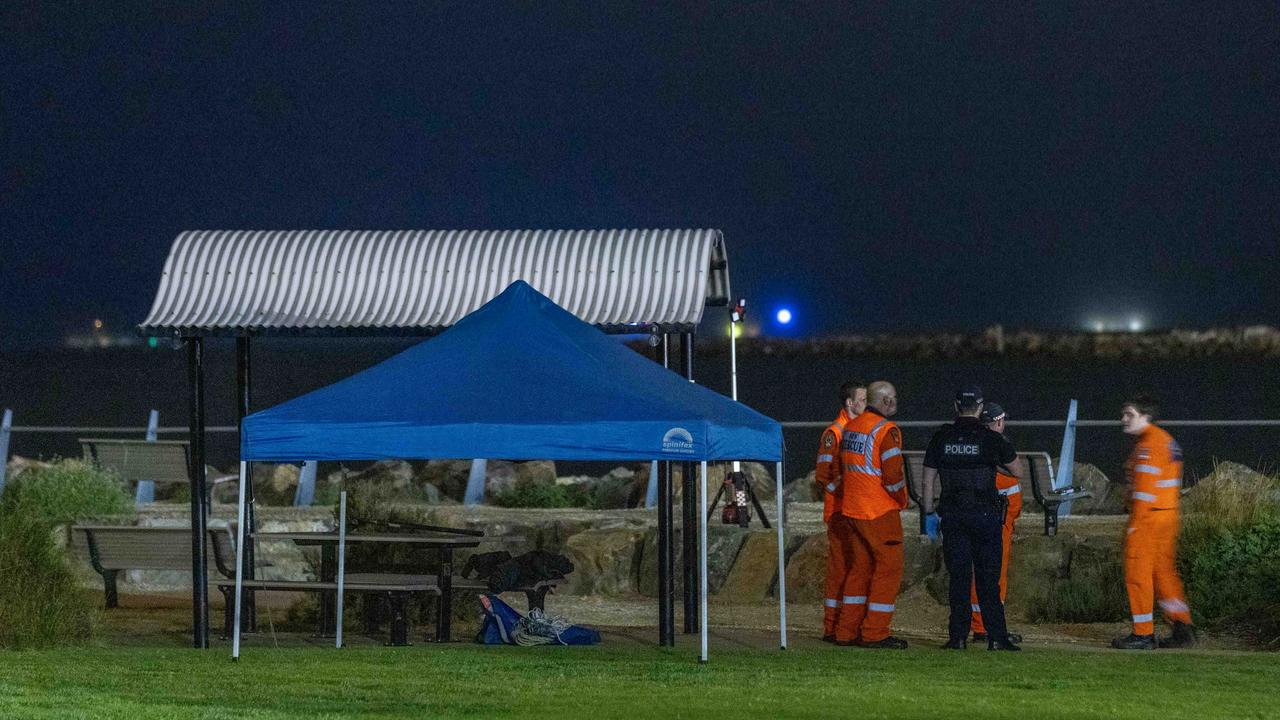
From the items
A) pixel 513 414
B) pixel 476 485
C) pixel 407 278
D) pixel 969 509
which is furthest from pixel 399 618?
pixel 476 485

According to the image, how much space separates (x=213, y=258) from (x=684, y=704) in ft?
18.7

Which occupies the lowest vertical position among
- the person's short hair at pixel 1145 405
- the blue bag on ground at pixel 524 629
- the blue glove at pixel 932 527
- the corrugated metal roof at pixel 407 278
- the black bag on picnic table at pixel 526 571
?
the blue bag on ground at pixel 524 629

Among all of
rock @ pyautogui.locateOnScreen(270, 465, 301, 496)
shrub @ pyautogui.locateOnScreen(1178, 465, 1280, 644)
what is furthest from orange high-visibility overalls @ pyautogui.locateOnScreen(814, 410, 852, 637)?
Result: rock @ pyautogui.locateOnScreen(270, 465, 301, 496)

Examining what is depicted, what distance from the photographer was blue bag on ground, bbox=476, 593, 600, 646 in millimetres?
12570

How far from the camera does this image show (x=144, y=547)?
1407 cm

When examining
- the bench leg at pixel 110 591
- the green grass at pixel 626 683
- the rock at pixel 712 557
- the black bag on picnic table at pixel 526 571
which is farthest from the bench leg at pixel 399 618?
the rock at pixel 712 557

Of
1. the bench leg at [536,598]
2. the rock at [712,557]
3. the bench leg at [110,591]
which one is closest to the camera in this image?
the bench leg at [536,598]

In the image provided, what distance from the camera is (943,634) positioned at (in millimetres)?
13820

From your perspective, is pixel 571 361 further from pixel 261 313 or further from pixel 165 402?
pixel 165 402

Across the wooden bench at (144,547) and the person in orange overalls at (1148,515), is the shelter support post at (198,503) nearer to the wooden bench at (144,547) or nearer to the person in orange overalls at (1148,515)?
the wooden bench at (144,547)

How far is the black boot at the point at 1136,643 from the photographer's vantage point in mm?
12570

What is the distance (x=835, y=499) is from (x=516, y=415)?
113 inches

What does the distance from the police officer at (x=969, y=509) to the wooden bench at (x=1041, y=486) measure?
124 inches

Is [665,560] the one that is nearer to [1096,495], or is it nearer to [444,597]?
[444,597]
